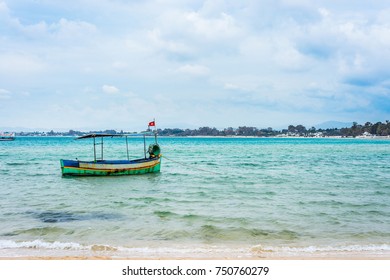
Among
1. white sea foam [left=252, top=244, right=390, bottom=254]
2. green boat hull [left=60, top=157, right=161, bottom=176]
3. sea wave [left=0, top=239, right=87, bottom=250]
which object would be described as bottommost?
white sea foam [left=252, top=244, right=390, bottom=254]

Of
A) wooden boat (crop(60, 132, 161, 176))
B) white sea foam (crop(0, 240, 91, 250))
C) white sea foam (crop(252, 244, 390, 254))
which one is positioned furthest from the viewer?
wooden boat (crop(60, 132, 161, 176))

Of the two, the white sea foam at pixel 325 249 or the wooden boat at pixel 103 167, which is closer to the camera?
the white sea foam at pixel 325 249

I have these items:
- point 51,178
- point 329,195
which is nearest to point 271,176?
point 329,195

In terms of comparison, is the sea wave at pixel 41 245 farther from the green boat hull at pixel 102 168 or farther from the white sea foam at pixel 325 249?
the green boat hull at pixel 102 168

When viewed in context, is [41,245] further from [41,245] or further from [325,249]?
[325,249]

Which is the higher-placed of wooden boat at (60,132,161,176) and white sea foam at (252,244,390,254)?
wooden boat at (60,132,161,176)

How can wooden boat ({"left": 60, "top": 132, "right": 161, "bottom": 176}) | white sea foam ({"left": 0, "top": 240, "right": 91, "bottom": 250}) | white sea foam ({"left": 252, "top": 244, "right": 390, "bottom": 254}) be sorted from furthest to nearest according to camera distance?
wooden boat ({"left": 60, "top": 132, "right": 161, "bottom": 176}) < white sea foam ({"left": 0, "top": 240, "right": 91, "bottom": 250}) < white sea foam ({"left": 252, "top": 244, "right": 390, "bottom": 254})

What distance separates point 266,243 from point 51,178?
846 inches

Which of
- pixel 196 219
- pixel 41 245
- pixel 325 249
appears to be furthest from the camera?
pixel 196 219

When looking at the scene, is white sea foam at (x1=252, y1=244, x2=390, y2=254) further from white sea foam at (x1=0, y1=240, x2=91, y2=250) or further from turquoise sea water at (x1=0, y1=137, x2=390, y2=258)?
white sea foam at (x1=0, y1=240, x2=91, y2=250)

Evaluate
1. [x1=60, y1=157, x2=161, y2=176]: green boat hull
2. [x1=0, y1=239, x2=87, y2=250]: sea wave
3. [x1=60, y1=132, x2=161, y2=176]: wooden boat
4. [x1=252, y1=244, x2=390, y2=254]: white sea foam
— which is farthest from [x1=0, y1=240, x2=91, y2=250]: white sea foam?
[x1=60, y1=157, x2=161, y2=176]: green boat hull

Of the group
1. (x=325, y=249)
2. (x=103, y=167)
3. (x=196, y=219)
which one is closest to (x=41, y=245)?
(x=196, y=219)

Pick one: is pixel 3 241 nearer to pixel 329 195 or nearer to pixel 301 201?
pixel 301 201

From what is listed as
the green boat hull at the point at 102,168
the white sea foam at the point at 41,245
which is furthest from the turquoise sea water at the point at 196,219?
the green boat hull at the point at 102,168
